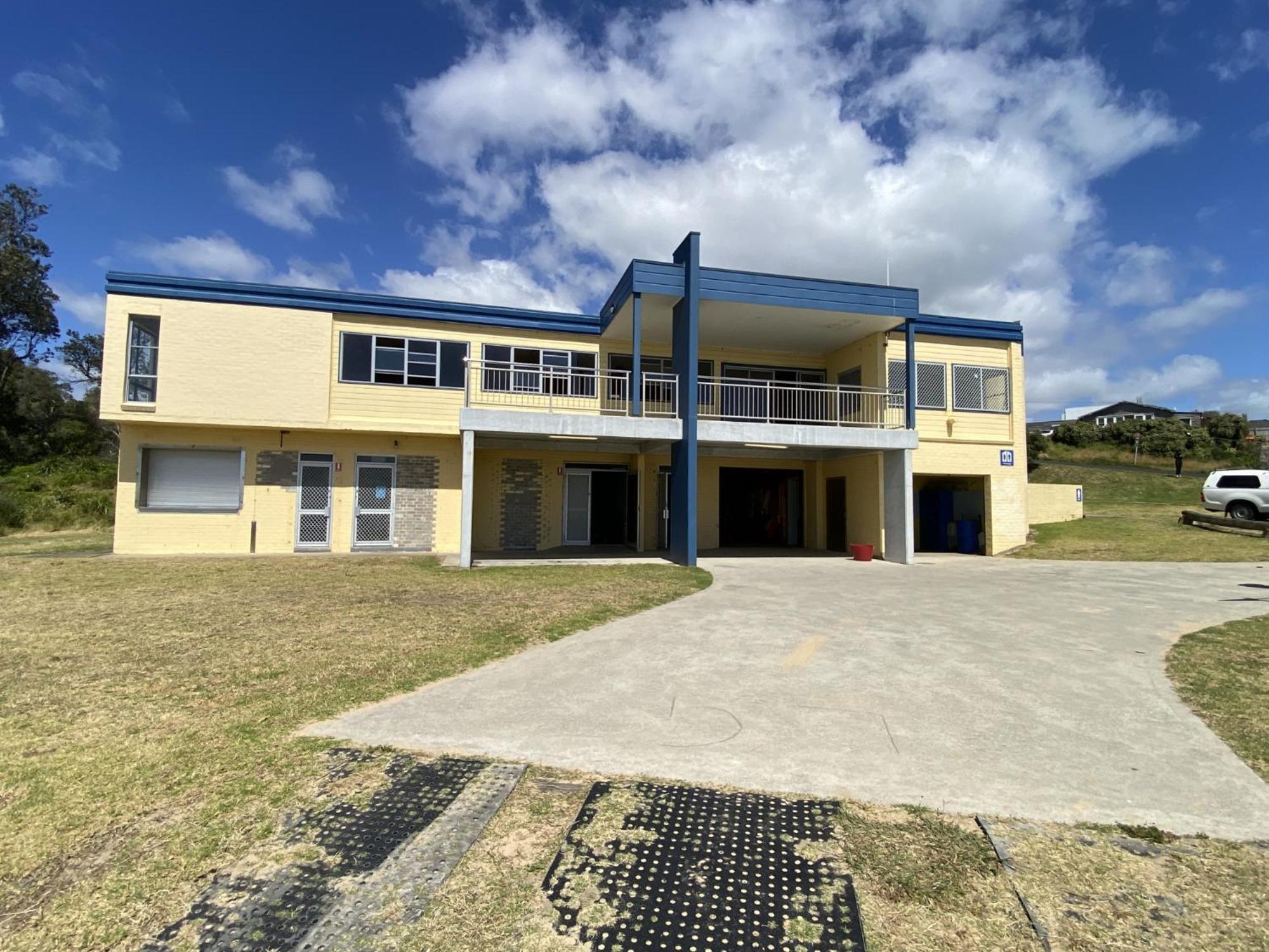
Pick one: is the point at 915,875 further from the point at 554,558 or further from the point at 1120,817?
the point at 554,558

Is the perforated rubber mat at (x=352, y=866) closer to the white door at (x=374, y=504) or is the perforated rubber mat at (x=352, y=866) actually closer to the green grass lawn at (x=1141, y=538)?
the white door at (x=374, y=504)

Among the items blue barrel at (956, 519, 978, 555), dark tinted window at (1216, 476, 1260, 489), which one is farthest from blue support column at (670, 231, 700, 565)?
dark tinted window at (1216, 476, 1260, 489)

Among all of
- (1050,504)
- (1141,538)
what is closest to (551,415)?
(1141,538)

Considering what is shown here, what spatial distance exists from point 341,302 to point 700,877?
52.5 ft

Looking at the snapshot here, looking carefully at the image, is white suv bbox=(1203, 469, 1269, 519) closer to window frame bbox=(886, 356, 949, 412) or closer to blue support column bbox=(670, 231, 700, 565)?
window frame bbox=(886, 356, 949, 412)

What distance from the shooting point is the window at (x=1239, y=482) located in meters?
19.8

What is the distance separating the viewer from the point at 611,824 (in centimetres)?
316

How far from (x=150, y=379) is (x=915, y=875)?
1783 cm

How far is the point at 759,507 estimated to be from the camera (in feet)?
68.7

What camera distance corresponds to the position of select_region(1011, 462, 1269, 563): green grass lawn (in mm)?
15836

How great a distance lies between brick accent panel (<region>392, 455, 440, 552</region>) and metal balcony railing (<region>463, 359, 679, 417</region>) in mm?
2224

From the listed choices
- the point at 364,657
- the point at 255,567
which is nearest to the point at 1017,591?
the point at 364,657

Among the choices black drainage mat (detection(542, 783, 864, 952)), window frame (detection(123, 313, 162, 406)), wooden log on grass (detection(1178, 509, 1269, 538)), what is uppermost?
window frame (detection(123, 313, 162, 406))

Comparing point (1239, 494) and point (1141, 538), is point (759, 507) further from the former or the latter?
point (1239, 494)
